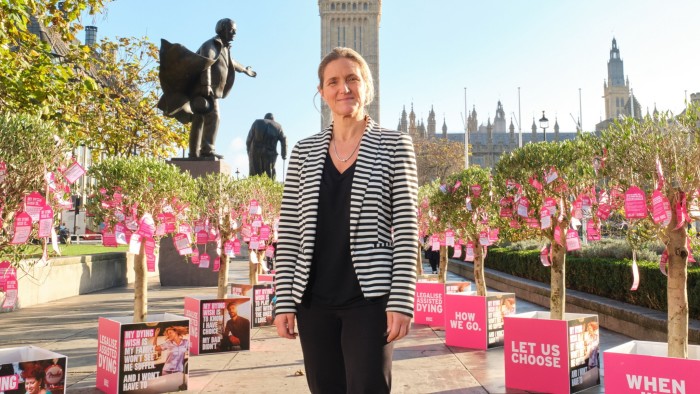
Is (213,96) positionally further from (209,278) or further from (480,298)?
(480,298)

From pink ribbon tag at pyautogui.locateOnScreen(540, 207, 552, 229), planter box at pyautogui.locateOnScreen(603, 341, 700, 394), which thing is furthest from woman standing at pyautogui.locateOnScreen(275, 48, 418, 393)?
pink ribbon tag at pyautogui.locateOnScreen(540, 207, 552, 229)

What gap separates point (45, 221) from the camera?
12.4 ft

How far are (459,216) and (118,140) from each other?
9.11m

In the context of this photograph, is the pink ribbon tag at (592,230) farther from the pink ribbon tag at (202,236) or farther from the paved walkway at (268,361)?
the pink ribbon tag at (202,236)

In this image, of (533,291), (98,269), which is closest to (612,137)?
(533,291)

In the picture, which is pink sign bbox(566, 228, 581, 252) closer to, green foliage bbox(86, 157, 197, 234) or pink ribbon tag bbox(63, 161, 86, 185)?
green foliage bbox(86, 157, 197, 234)

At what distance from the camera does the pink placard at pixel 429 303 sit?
891 cm

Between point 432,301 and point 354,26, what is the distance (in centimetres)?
8649

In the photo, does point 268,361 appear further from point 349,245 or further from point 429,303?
point 349,245

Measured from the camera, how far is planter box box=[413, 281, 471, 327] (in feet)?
29.2

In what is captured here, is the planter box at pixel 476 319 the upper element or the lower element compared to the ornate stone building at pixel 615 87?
lower

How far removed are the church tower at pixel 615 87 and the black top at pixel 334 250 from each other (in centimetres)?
12270

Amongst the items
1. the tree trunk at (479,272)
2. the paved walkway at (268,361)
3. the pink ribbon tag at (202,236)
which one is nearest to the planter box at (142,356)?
the paved walkway at (268,361)

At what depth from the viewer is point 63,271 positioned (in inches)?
499
